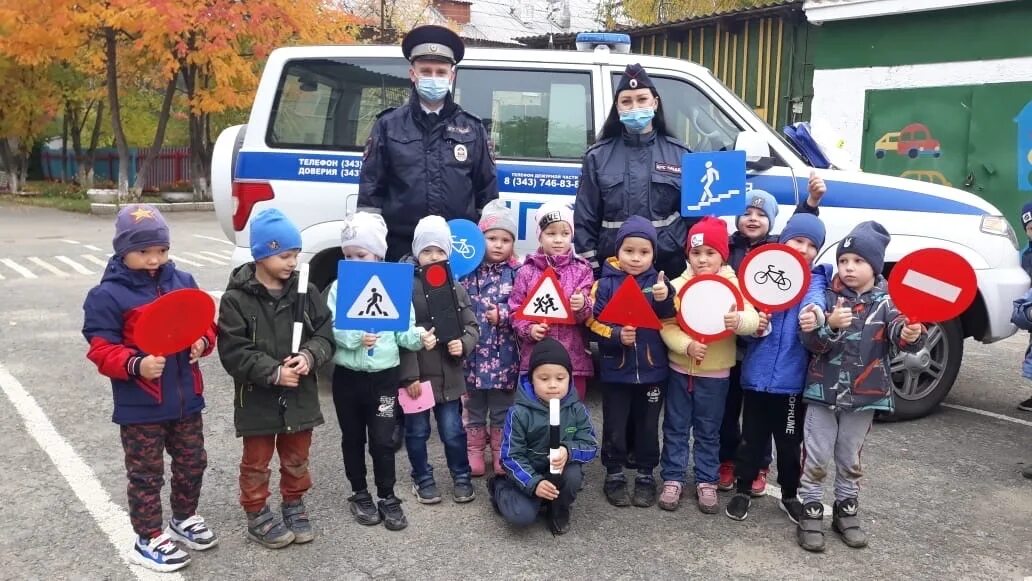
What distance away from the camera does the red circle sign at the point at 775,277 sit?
11.6 feet

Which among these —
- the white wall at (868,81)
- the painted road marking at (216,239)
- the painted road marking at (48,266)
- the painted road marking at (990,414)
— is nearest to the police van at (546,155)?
the painted road marking at (990,414)

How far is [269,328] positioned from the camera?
11.0 feet

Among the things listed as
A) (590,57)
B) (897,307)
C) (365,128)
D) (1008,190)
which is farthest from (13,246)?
(1008,190)

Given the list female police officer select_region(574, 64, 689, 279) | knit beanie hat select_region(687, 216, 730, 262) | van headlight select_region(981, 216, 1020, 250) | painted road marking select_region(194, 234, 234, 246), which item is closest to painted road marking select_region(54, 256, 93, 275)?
painted road marking select_region(194, 234, 234, 246)

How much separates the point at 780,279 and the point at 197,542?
2725mm

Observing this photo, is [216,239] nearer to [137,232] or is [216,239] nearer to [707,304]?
[137,232]

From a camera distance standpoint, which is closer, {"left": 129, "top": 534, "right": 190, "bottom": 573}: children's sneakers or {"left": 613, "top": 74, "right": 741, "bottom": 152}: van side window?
{"left": 129, "top": 534, "right": 190, "bottom": 573}: children's sneakers

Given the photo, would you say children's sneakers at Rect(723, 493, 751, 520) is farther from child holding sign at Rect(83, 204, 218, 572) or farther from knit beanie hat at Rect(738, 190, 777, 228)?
child holding sign at Rect(83, 204, 218, 572)

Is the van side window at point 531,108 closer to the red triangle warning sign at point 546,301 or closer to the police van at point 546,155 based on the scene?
the police van at point 546,155

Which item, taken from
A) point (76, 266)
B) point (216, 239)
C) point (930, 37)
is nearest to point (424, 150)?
point (76, 266)

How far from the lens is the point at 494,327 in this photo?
13.6 ft

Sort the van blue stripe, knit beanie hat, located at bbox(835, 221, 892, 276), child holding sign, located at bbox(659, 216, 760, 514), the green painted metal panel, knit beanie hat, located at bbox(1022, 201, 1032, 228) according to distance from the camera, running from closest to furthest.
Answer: knit beanie hat, located at bbox(835, 221, 892, 276), child holding sign, located at bbox(659, 216, 760, 514), knit beanie hat, located at bbox(1022, 201, 1032, 228), the van blue stripe, the green painted metal panel

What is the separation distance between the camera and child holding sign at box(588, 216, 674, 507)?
12.5 ft

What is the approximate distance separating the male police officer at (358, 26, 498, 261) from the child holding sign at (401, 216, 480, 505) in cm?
38
